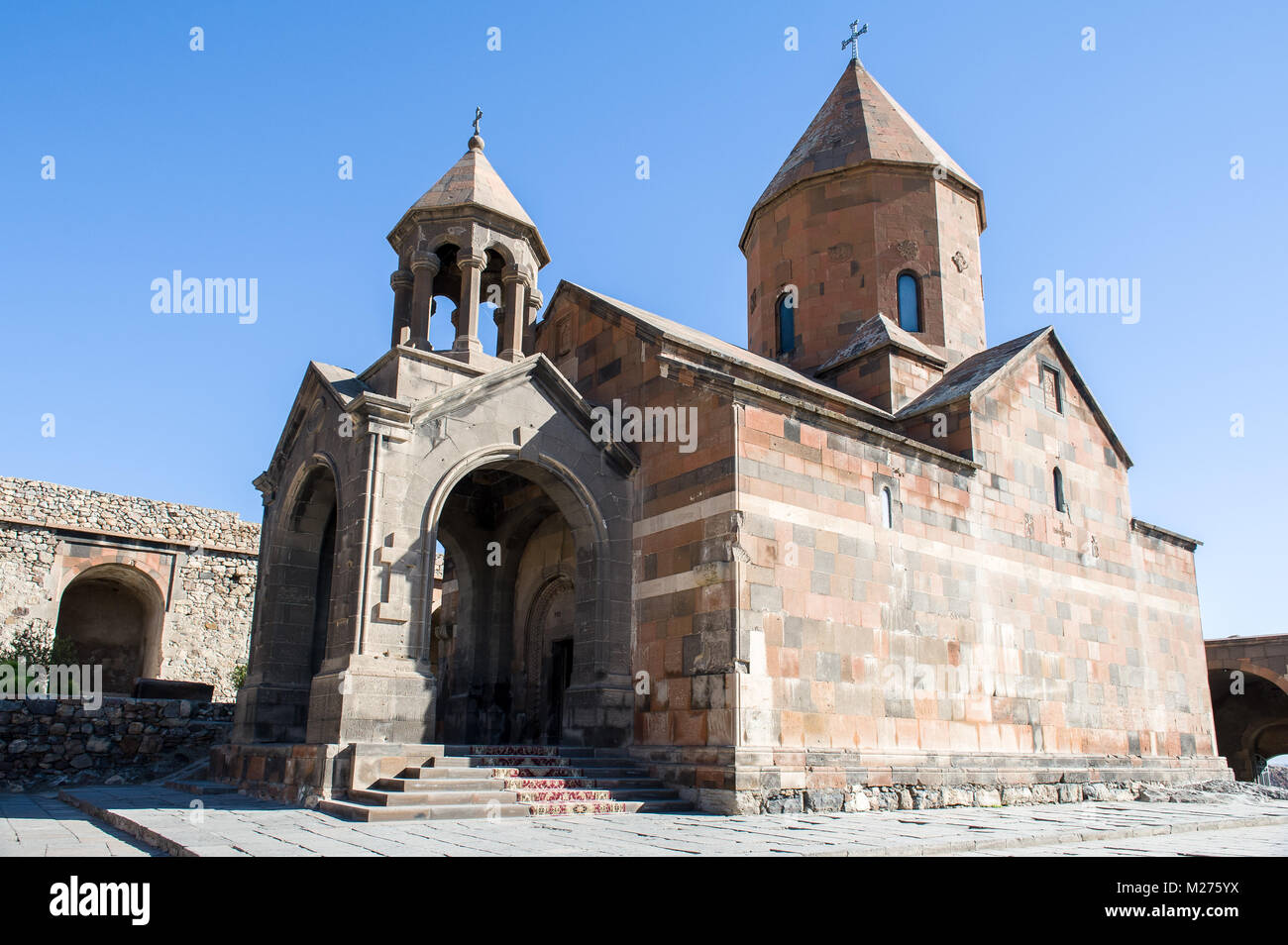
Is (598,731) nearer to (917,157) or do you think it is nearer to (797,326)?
(797,326)

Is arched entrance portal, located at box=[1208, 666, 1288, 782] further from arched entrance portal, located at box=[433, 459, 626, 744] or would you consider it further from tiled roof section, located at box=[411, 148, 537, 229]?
tiled roof section, located at box=[411, 148, 537, 229]

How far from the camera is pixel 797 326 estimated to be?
58.1 ft

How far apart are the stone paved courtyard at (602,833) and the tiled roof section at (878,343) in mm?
7807

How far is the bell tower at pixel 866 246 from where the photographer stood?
17094 mm

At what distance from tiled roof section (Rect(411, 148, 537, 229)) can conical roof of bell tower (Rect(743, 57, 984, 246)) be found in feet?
21.7

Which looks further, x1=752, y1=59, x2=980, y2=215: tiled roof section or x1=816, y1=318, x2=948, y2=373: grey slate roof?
x1=752, y1=59, x2=980, y2=215: tiled roof section

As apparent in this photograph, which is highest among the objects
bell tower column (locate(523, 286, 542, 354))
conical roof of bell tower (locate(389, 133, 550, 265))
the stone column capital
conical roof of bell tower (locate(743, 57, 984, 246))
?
conical roof of bell tower (locate(743, 57, 984, 246))

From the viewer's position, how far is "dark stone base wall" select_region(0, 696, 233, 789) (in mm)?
12586

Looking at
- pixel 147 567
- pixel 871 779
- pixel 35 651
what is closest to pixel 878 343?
pixel 871 779

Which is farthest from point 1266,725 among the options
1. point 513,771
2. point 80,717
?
point 80,717

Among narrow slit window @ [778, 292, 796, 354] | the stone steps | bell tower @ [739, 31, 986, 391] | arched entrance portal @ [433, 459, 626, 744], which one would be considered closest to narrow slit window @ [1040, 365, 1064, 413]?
bell tower @ [739, 31, 986, 391]

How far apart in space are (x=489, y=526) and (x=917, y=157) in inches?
411

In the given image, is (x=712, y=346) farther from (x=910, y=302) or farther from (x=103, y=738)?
(x=103, y=738)

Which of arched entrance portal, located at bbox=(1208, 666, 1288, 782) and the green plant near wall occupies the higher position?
the green plant near wall
